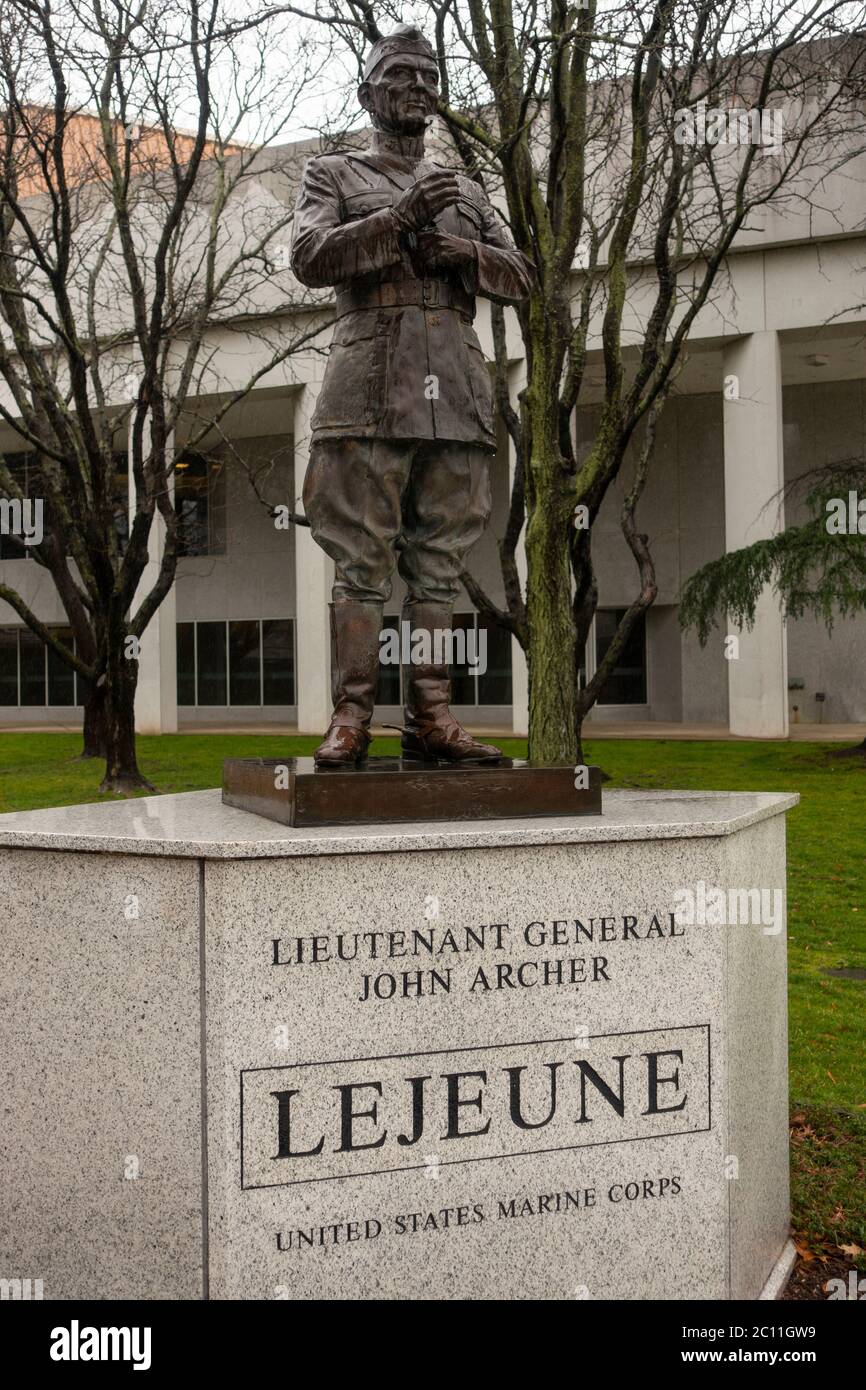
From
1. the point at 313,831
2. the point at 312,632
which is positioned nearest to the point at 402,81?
the point at 313,831

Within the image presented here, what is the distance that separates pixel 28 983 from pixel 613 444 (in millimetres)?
8453

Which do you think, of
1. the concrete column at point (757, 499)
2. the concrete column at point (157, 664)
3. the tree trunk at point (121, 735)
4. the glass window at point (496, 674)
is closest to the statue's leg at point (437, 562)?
the tree trunk at point (121, 735)

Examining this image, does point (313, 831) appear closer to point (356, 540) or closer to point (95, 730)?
point (356, 540)

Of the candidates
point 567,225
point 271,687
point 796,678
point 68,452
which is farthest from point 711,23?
point 271,687

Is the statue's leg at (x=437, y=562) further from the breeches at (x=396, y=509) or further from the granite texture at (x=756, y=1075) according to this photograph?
the granite texture at (x=756, y=1075)

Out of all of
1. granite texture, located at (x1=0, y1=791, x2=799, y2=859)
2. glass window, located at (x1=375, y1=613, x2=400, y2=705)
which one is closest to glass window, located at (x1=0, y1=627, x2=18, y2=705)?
glass window, located at (x1=375, y1=613, x2=400, y2=705)

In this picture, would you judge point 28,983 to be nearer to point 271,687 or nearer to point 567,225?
point 567,225

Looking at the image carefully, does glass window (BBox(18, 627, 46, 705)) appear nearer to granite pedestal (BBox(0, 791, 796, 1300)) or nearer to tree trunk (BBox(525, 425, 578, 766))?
tree trunk (BBox(525, 425, 578, 766))

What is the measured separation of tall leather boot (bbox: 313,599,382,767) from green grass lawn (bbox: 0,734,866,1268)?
2486mm

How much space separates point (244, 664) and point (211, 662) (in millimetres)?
1094

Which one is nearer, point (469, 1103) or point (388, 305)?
point (469, 1103)

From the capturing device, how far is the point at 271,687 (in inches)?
1366

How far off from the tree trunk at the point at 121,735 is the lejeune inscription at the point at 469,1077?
11.3m

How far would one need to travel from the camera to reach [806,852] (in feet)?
39.4
